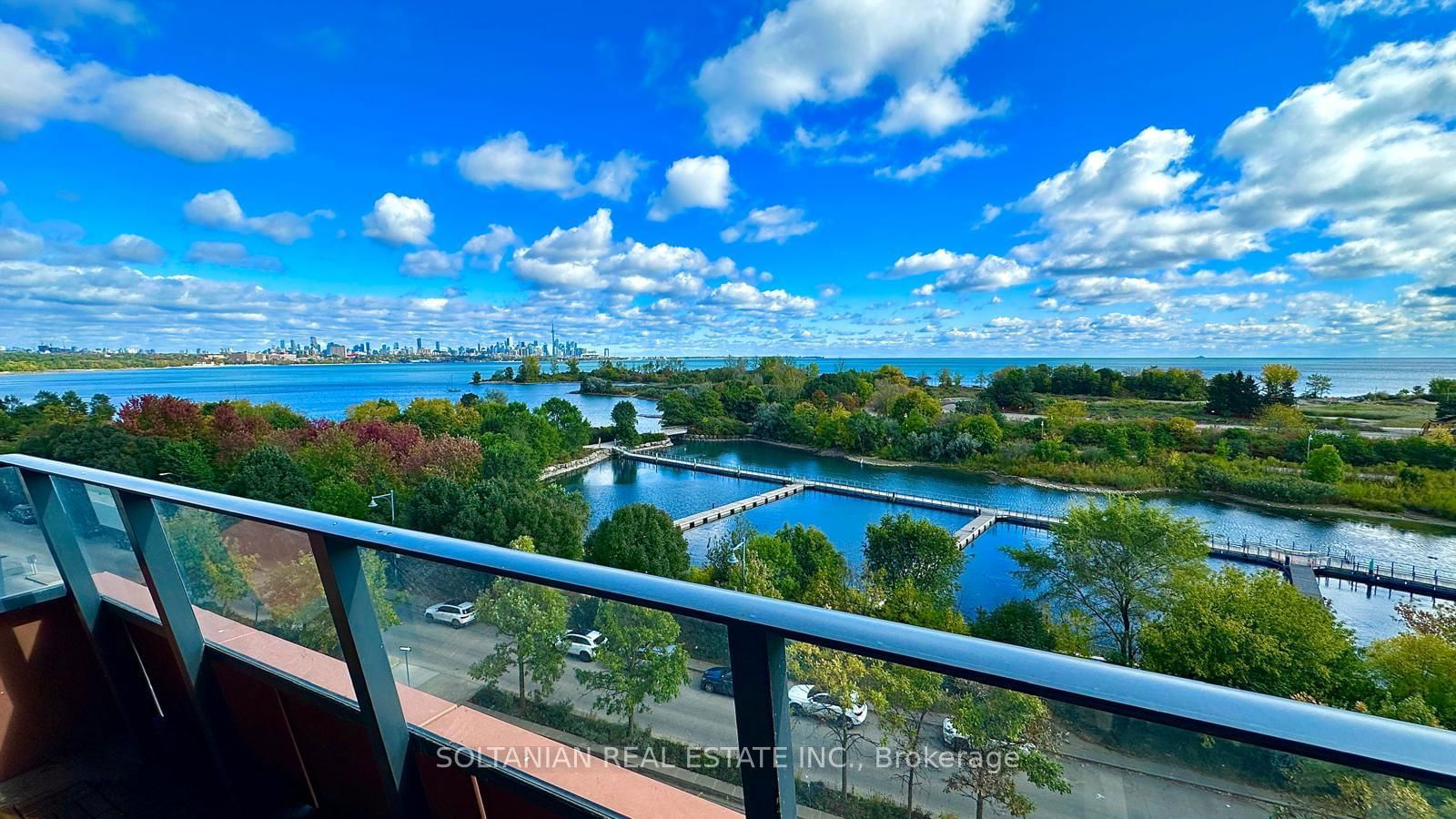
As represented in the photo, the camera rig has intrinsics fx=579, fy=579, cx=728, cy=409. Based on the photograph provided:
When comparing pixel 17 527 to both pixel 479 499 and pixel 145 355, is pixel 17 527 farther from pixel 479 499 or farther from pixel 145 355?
pixel 145 355

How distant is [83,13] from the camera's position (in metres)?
5.88

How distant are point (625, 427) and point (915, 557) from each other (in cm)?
1983

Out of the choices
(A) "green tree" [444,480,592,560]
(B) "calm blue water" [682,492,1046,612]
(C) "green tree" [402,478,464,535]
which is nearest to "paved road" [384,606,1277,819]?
(A) "green tree" [444,480,592,560]

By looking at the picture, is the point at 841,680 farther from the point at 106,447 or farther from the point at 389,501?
the point at 106,447

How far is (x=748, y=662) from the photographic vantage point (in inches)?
19.6

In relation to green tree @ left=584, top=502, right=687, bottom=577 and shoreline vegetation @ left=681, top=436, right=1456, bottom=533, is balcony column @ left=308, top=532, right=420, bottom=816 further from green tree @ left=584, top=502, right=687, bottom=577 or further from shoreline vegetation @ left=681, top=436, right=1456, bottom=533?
shoreline vegetation @ left=681, top=436, right=1456, bottom=533

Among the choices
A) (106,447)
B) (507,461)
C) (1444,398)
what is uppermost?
(106,447)

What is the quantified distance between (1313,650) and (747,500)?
13.6 meters

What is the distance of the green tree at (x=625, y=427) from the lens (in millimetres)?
28766

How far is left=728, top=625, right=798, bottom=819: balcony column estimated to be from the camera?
49cm

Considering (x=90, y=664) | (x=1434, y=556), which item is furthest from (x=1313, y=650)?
(x=1434, y=556)

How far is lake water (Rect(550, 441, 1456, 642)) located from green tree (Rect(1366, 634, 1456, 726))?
377cm

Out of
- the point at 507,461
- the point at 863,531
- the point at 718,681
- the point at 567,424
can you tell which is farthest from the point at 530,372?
the point at 718,681

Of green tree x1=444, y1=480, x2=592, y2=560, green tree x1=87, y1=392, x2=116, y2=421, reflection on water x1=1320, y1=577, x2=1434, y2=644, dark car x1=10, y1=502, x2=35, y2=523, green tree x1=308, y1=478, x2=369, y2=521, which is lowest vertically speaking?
reflection on water x1=1320, y1=577, x2=1434, y2=644
